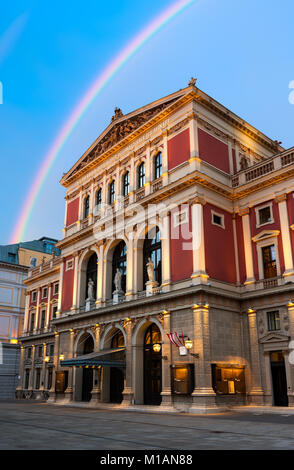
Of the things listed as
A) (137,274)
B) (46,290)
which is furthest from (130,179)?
(46,290)

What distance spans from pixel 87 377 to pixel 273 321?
18.4 m

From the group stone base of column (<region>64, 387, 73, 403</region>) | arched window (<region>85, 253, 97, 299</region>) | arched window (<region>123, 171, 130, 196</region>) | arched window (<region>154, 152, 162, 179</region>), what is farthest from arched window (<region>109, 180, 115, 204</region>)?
stone base of column (<region>64, 387, 73, 403</region>)

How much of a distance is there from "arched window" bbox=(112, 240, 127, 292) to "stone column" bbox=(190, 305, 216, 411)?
33.6 feet

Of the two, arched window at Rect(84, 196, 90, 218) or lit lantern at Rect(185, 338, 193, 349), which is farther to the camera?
arched window at Rect(84, 196, 90, 218)

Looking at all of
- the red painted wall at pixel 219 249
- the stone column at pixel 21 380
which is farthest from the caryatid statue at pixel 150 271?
the stone column at pixel 21 380

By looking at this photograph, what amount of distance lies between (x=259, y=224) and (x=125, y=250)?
469 inches

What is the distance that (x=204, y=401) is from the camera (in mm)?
25656

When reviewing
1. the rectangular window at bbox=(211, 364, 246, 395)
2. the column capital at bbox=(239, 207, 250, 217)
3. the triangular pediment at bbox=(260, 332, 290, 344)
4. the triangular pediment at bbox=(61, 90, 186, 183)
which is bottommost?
the rectangular window at bbox=(211, 364, 246, 395)

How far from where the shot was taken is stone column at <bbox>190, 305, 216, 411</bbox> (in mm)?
25812

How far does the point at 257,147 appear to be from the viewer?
→ 39.0 m

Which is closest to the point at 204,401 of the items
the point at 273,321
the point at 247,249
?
the point at 273,321

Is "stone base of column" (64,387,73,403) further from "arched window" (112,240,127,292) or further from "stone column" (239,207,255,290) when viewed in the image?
"stone column" (239,207,255,290)

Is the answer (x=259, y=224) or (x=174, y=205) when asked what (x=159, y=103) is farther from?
(x=259, y=224)

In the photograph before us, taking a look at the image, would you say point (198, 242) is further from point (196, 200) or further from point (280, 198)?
Answer: point (280, 198)
